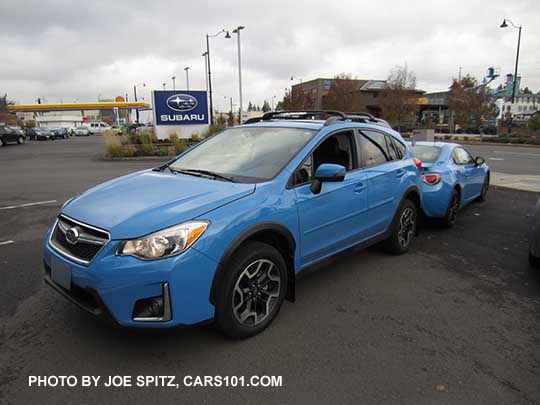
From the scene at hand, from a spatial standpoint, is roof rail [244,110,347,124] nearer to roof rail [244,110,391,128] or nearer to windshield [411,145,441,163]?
roof rail [244,110,391,128]

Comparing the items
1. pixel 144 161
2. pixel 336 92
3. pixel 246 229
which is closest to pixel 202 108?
pixel 144 161

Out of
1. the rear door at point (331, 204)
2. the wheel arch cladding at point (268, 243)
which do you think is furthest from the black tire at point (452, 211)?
the wheel arch cladding at point (268, 243)

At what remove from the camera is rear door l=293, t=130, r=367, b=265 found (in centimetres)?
348

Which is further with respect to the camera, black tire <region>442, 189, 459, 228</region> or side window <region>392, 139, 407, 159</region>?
black tire <region>442, 189, 459, 228</region>

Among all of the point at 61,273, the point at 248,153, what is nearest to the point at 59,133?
the point at 248,153

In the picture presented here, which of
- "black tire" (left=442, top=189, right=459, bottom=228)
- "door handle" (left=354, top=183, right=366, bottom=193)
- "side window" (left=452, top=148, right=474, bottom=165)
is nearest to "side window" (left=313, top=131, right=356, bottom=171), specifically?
"door handle" (left=354, top=183, right=366, bottom=193)

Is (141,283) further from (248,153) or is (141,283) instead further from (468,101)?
(468,101)

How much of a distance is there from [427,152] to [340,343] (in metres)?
4.95

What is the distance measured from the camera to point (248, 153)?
3.85 m

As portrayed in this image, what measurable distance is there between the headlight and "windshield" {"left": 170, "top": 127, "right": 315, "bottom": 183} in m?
0.89

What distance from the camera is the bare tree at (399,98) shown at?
41.8 m

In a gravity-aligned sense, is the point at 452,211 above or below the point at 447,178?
below

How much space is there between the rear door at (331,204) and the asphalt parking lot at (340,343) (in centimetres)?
55

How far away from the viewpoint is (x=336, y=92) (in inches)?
1907
